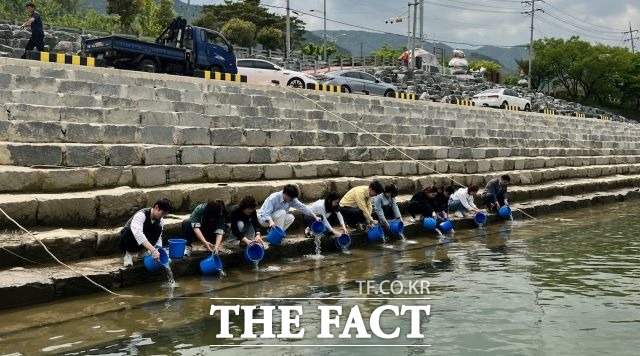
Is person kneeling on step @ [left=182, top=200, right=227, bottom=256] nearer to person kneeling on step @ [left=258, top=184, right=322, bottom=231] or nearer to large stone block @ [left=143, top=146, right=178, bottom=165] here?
person kneeling on step @ [left=258, top=184, right=322, bottom=231]

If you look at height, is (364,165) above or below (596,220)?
above

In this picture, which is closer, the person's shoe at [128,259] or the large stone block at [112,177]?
the person's shoe at [128,259]

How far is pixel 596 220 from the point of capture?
47.7ft

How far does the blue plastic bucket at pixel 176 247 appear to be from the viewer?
7286 mm

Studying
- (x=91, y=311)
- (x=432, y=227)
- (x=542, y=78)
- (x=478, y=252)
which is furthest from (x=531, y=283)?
(x=542, y=78)

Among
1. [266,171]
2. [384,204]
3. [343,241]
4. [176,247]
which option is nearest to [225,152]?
[266,171]

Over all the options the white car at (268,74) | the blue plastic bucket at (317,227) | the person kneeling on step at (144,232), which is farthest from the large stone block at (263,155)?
the white car at (268,74)

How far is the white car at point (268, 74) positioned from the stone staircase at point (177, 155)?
170 inches

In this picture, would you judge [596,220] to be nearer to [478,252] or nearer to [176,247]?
[478,252]

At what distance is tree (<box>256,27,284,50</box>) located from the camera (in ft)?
170

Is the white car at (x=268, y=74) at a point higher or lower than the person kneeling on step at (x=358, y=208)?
higher

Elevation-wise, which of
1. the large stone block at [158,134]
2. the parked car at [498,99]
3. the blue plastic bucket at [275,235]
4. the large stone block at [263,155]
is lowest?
the blue plastic bucket at [275,235]

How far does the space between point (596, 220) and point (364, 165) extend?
5.89 m

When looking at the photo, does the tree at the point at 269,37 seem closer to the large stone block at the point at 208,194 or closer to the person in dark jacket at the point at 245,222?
the large stone block at the point at 208,194
